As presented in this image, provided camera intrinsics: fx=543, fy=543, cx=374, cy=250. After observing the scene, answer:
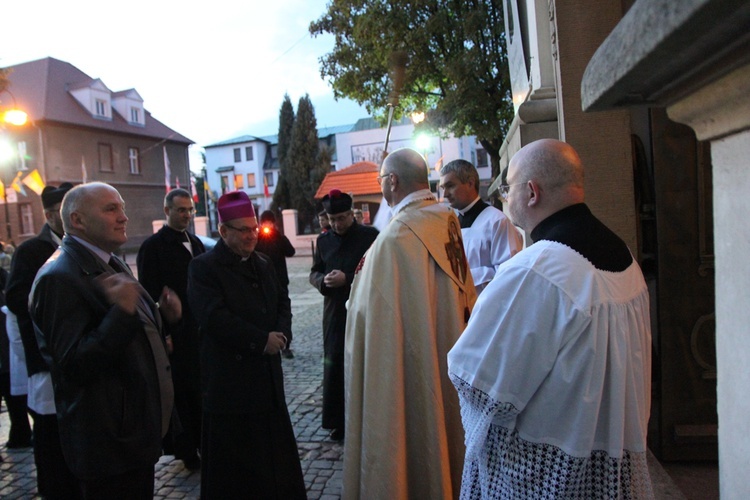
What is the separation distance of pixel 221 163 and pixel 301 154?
16.7 metres

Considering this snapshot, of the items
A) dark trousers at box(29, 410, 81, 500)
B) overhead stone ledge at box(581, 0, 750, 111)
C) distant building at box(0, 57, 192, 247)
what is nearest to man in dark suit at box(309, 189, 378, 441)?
dark trousers at box(29, 410, 81, 500)

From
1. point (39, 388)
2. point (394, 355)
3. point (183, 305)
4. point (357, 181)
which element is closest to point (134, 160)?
point (357, 181)

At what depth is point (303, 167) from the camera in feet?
157

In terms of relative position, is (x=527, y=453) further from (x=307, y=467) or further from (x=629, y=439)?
(x=307, y=467)

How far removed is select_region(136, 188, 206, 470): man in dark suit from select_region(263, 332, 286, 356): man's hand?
141 centimetres

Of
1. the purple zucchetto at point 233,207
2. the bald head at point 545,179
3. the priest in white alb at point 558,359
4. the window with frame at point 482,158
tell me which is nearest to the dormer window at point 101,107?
the window with frame at point 482,158

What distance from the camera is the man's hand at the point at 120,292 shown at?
2486 mm

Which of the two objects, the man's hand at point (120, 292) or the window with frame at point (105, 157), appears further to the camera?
the window with frame at point (105, 157)

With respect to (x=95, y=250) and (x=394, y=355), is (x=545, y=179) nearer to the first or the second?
(x=394, y=355)

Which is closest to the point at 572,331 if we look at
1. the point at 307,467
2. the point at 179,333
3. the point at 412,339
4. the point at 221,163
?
the point at 412,339

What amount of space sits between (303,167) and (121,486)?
151ft

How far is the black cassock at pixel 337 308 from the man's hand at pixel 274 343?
1582 millimetres

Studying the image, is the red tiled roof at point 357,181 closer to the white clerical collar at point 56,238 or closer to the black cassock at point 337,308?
the black cassock at point 337,308

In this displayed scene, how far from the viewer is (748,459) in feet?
3.67
